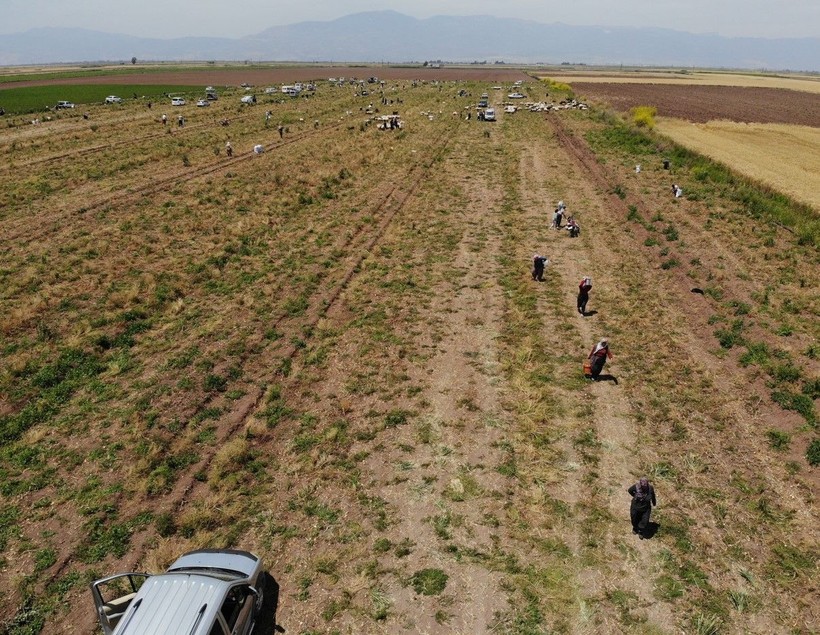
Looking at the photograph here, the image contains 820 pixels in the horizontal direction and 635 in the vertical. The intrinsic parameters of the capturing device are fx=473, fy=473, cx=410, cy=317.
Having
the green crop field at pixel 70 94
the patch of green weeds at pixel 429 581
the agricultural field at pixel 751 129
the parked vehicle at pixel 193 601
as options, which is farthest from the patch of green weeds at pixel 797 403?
the green crop field at pixel 70 94

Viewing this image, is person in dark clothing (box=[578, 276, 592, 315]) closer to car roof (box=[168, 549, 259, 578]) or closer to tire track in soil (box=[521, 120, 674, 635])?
tire track in soil (box=[521, 120, 674, 635])

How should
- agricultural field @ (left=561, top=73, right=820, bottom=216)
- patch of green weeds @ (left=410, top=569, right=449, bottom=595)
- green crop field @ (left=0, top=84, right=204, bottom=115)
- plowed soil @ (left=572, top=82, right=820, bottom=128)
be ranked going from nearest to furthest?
patch of green weeds @ (left=410, top=569, right=449, bottom=595), agricultural field @ (left=561, top=73, right=820, bottom=216), plowed soil @ (left=572, top=82, right=820, bottom=128), green crop field @ (left=0, top=84, right=204, bottom=115)

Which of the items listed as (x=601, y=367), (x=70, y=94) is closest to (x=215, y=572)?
(x=601, y=367)

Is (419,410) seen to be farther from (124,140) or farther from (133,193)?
(124,140)

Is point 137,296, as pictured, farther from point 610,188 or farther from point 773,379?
point 610,188

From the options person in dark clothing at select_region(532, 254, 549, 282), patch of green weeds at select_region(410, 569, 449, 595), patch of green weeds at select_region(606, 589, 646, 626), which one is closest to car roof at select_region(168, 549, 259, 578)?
patch of green weeds at select_region(410, 569, 449, 595)

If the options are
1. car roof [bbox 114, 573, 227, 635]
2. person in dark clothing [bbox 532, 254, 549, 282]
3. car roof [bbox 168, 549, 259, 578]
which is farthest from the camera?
person in dark clothing [bbox 532, 254, 549, 282]
